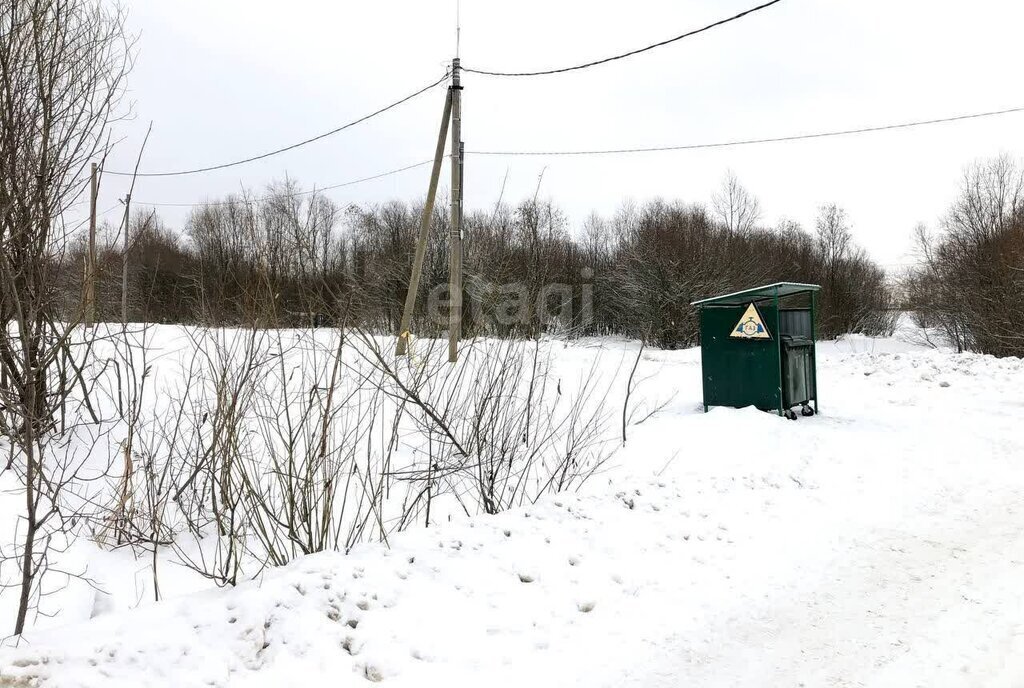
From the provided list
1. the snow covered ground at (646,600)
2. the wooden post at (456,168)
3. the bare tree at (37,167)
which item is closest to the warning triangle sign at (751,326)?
the snow covered ground at (646,600)

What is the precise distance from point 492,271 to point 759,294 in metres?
4.31

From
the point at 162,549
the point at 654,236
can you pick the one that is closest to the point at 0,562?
the point at 162,549

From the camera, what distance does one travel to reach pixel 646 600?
12.4 ft

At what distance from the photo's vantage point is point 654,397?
10531 mm

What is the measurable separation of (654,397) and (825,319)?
32.8m

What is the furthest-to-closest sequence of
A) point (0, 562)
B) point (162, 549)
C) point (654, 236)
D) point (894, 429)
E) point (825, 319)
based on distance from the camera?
point (825, 319)
point (654, 236)
point (894, 429)
point (162, 549)
point (0, 562)

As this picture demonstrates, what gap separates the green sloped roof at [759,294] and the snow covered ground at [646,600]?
2653 millimetres

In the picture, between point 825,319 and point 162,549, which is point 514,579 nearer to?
point 162,549

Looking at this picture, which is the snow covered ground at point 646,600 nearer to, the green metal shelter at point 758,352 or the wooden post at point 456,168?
the green metal shelter at point 758,352

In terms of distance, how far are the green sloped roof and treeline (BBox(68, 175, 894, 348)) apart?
2.26 metres

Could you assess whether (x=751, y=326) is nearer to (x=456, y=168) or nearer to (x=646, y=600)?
(x=646, y=600)

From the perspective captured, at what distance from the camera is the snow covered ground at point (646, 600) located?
2941 millimetres

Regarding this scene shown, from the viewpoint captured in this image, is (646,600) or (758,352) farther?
(758,352)

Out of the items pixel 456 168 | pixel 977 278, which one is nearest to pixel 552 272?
pixel 456 168
